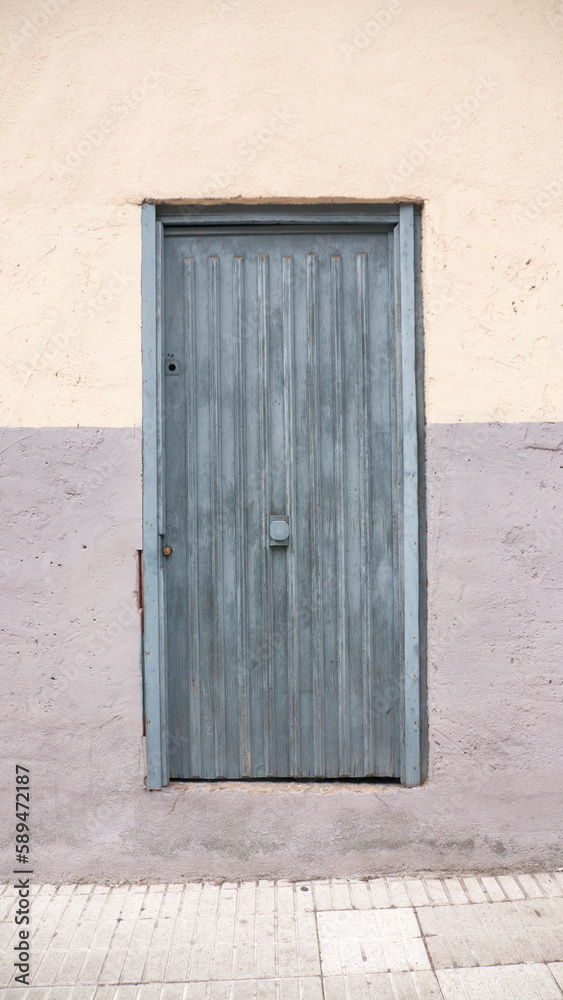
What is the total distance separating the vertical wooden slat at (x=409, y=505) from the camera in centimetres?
309

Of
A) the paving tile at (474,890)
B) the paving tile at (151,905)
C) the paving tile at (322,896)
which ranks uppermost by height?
the paving tile at (474,890)

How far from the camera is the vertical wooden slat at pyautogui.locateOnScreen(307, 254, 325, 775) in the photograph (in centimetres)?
316

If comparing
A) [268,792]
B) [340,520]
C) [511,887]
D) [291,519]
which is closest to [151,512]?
[291,519]

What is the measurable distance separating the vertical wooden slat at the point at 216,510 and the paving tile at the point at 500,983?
1.21 m

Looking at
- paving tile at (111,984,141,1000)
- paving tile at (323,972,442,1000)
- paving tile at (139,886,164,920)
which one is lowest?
paving tile at (111,984,141,1000)

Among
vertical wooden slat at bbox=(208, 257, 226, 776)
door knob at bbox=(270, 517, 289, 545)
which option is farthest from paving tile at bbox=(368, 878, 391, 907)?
door knob at bbox=(270, 517, 289, 545)

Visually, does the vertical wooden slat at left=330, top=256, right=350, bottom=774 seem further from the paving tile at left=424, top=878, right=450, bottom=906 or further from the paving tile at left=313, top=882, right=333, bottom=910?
the paving tile at left=424, top=878, right=450, bottom=906

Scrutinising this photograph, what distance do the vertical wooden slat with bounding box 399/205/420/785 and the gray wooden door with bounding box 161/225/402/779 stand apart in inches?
2.8

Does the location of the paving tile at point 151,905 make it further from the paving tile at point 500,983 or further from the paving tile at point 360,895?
the paving tile at point 500,983

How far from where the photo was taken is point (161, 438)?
122 inches

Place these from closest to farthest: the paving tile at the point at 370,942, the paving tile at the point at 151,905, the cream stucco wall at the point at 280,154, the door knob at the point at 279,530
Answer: the paving tile at the point at 370,942
the paving tile at the point at 151,905
the cream stucco wall at the point at 280,154
the door knob at the point at 279,530

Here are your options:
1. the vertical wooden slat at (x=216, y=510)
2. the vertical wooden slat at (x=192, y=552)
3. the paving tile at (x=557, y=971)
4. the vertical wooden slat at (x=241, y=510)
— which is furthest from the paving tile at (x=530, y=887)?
the vertical wooden slat at (x=192, y=552)

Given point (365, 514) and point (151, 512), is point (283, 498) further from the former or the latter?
point (151, 512)

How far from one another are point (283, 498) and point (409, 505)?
1.82ft
